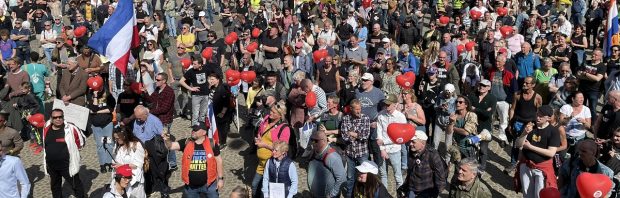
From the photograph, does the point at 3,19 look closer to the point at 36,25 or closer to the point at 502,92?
the point at 36,25

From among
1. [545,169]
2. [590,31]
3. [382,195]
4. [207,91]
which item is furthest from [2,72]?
[590,31]

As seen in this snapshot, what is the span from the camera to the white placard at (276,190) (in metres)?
6.86

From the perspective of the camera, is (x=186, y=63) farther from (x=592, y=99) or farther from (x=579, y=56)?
(x=579, y=56)

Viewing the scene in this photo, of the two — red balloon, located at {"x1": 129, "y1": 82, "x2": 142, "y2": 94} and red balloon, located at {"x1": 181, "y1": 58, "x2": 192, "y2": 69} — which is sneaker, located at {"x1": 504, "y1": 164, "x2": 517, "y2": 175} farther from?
red balloon, located at {"x1": 181, "y1": 58, "x2": 192, "y2": 69}

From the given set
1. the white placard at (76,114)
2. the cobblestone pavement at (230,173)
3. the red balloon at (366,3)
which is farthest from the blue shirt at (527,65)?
the red balloon at (366,3)

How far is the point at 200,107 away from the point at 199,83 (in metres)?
0.46

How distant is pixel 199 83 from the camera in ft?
35.0

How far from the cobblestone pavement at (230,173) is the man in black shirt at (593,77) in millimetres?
1809

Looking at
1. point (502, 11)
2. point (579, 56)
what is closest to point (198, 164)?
point (579, 56)

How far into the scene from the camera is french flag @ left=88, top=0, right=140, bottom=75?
859cm

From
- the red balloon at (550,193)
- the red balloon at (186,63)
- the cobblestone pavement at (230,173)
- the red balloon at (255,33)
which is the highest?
the red balloon at (255,33)

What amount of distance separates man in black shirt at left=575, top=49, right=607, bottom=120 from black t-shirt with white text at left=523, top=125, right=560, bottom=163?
3.93m

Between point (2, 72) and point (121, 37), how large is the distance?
5556 mm

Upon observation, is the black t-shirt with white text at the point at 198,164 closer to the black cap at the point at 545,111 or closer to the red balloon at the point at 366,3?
the black cap at the point at 545,111
